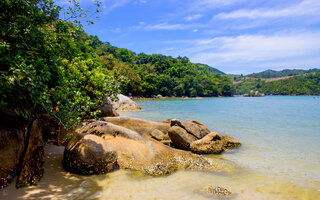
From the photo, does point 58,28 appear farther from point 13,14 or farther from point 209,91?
point 209,91

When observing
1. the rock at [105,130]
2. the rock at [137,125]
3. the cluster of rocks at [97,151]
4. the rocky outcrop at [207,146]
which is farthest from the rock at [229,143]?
the rock at [105,130]

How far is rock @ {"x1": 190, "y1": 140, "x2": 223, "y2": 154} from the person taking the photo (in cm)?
898

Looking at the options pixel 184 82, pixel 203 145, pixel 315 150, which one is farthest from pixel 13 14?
pixel 184 82

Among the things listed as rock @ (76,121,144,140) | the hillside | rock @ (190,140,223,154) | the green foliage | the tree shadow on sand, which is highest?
the hillside

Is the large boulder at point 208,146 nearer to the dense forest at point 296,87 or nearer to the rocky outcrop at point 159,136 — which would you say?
the rocky outcrop at point 159,136

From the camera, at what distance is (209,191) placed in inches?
213

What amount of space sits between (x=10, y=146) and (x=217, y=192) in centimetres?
522

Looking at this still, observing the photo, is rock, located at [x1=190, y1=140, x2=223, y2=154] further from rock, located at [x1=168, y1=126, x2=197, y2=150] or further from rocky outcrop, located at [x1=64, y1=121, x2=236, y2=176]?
rocky outcrop, located at [x1=64, y1=121, x2=236, y2=176]

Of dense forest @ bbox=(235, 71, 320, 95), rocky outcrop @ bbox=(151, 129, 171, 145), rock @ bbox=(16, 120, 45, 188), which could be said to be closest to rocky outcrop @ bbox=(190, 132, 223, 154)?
rocky outcrop @ bbox=(151, 129, 171, 145)

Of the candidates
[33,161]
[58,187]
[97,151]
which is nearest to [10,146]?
[33,161]

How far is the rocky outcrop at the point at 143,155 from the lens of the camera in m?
6.64

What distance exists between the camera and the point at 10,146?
4672 millimetres

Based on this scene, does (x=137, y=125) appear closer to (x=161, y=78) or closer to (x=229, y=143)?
(x=229, y=143)

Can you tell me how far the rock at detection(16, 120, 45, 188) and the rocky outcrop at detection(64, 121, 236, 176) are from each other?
922 millimetres
